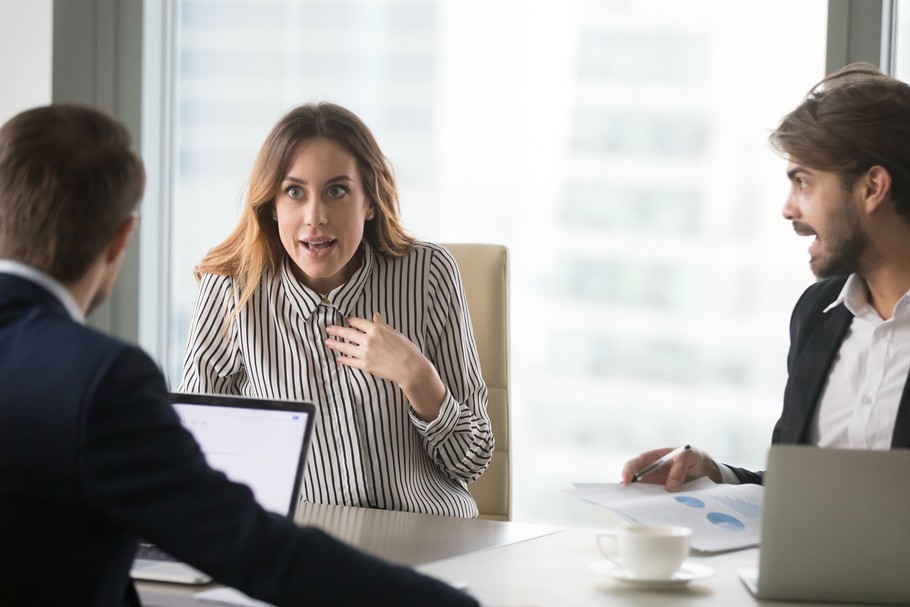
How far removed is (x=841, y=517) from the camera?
4.11 feet

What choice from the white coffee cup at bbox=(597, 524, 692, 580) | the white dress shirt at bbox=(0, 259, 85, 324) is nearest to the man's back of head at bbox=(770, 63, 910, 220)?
the white coffee cup at bbox=(597, 524, 692, 580)

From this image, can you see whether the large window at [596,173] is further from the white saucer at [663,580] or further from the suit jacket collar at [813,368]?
the white saucer at [663,580]

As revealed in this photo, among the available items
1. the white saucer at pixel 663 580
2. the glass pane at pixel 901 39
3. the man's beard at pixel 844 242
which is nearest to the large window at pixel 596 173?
the glass pane at pixel 901 39

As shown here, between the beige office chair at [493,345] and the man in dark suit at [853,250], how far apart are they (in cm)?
51

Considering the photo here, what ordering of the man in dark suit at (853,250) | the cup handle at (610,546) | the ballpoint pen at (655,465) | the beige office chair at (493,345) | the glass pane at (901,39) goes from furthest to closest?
the glass pane at (901,39)
the beige office chair at (493,345)
the man in dark suit at (853,250)
the ballpoint pen at (655,465)
the cup handle at (610,546)

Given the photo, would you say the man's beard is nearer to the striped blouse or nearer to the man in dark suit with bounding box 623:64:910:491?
the man in dark suit with bounding box 623:64:910:491

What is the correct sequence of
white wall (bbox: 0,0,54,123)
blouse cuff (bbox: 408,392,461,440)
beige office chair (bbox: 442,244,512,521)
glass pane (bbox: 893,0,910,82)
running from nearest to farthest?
blouse cuff (bbox: 408,392,461,440) < beige office chair (bbox: 442,244,512,521) < glass pane (bbox: 893,0,910,82) < white wall (bbox: 0,0,54,123)

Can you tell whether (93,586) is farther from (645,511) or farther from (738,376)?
(738,376)

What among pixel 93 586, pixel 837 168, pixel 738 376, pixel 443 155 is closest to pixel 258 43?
pixel 443 155

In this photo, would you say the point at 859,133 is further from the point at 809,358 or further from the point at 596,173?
the point at 596,173

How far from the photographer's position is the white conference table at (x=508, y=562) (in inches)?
51.7

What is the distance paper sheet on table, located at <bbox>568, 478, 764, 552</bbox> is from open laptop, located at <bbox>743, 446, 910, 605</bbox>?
243 mm

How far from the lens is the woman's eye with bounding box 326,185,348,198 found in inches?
82.7

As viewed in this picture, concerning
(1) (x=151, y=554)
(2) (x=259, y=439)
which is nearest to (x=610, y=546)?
(2) (x=259, y=439)
